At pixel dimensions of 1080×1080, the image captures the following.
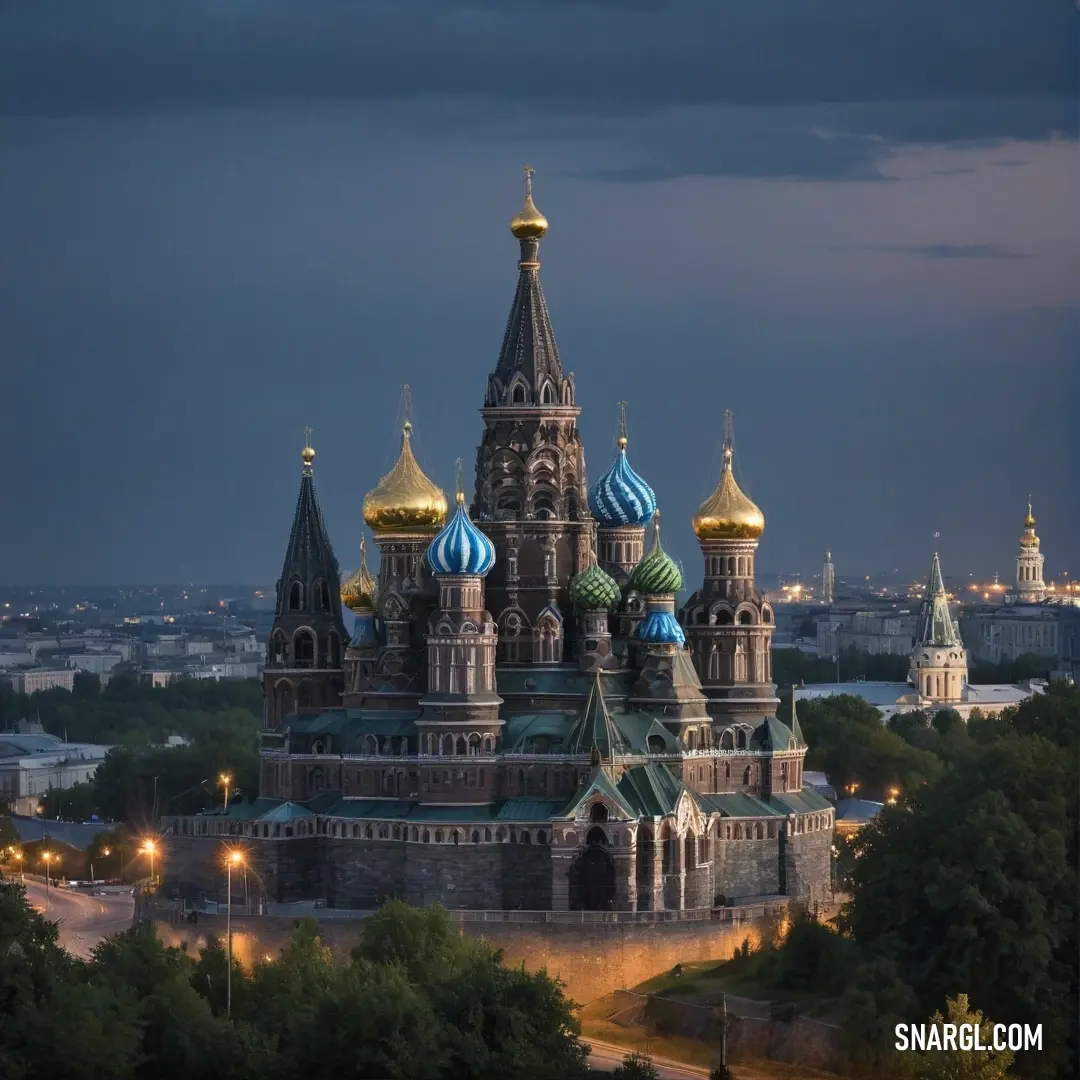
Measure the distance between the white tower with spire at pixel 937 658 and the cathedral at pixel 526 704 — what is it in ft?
204

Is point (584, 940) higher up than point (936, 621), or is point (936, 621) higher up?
point (936, 621)

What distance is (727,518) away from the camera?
88.8m

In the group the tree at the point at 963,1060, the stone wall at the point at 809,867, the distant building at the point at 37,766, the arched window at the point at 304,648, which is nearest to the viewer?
the tree at the point at 963,1060

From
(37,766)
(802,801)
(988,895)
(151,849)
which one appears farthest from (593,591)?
(37,766)

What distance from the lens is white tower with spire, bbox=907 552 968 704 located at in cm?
15138

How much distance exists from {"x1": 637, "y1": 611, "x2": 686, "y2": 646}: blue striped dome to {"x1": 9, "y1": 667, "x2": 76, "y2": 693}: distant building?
94.9 meters

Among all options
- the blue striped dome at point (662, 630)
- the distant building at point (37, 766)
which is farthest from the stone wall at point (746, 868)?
the distant building at point (37, 766)

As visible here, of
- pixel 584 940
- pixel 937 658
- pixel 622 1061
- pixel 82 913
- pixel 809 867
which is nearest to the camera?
pixel 622 1061

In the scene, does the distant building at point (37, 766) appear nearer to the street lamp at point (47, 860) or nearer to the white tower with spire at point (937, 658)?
the street lamp at point (47, 860)

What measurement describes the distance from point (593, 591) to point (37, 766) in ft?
179

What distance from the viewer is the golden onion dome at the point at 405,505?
8844 cm

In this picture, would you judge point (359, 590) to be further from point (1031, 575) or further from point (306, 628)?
point (1031, 575)

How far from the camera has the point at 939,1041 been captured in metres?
67.3

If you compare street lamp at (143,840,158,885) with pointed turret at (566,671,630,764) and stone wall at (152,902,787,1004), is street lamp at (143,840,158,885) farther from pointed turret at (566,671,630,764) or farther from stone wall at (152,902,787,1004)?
pointed turret at (566,671,630,764)
